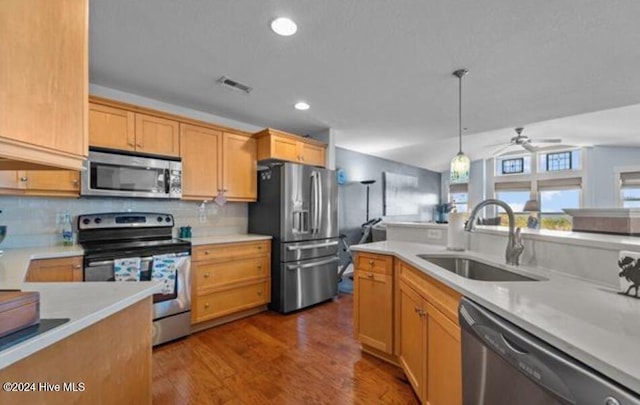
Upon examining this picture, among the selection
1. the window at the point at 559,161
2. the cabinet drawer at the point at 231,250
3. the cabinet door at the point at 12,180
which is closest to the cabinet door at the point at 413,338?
the cabinet drawer at the point at 231,250

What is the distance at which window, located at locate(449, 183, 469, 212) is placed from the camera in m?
8.70

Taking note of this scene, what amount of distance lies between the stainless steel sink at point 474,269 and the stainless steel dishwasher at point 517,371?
2.11 ft

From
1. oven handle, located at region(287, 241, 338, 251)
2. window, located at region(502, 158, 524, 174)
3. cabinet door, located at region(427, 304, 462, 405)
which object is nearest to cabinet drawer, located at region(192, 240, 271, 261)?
oven handle, located at region(287, 241, 338, 251)

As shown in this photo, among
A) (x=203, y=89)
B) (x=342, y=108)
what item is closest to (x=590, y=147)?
(x=342, y=108)

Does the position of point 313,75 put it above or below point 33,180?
above

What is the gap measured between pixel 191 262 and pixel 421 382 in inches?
84.7

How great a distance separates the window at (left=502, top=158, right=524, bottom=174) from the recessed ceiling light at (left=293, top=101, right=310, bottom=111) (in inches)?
273

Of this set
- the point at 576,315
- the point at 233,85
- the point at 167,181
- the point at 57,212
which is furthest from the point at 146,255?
the point at 576,315

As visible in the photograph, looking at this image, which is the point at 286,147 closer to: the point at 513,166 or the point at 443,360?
the point at 443,360

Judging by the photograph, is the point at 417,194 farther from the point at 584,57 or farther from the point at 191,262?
the point at 191,262

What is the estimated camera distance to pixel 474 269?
1.98m

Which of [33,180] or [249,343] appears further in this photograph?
[249,343]

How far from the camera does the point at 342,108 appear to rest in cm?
327

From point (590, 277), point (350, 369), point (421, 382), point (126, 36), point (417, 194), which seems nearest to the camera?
point (590, 277)
